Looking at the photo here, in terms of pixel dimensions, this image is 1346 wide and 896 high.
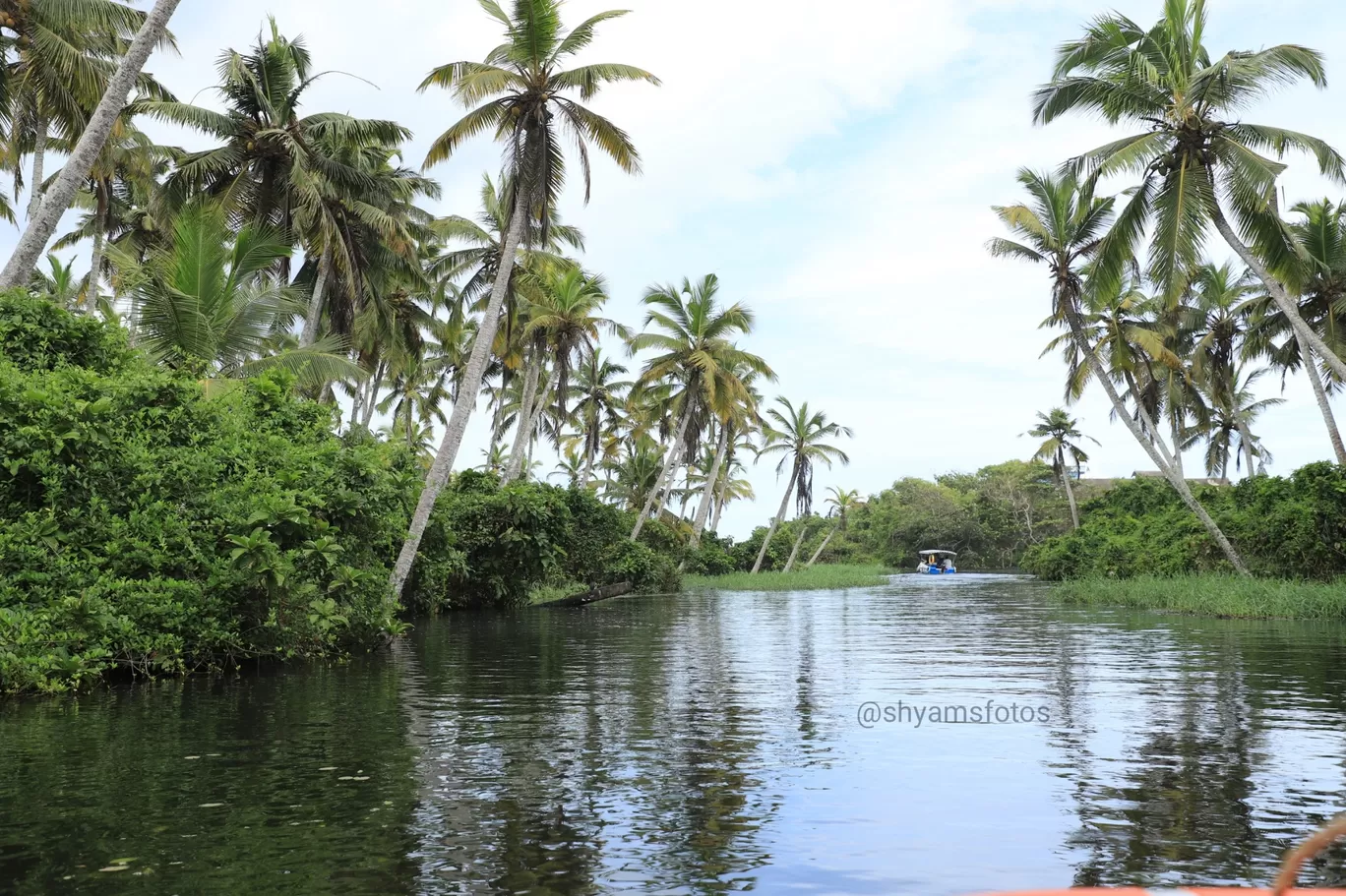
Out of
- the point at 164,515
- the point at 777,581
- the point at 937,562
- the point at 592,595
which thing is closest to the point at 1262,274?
the point at 164,515

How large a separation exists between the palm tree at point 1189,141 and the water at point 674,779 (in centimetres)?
970

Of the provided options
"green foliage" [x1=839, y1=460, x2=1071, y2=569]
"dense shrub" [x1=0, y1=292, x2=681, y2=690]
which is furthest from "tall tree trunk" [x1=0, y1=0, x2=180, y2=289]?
"green foliage" [x1=839, y1=460, x2=1071, y2=569]

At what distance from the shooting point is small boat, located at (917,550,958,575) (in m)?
76.2

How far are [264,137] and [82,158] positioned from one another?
31.3ft

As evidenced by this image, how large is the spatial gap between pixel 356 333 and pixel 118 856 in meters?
27.6

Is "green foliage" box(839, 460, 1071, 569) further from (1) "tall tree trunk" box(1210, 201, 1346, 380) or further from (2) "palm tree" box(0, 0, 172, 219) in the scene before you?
(2) "palm tree" box(0, 0, 172, 219)

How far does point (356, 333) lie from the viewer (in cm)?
3138

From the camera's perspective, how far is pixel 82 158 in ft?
47.5

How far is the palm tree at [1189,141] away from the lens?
19859 millimetres

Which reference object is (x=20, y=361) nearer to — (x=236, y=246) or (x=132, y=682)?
(x=132, y=682)

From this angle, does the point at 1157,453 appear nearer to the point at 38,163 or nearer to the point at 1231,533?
the point at 1231,533

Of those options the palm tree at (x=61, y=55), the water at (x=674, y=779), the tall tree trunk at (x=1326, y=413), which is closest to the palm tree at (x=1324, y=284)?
the tall tree trunk at (x=1326, y=413)

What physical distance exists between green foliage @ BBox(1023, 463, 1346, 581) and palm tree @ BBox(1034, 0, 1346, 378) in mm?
4402

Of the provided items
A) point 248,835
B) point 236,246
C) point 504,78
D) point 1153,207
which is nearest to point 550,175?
point 504,78
